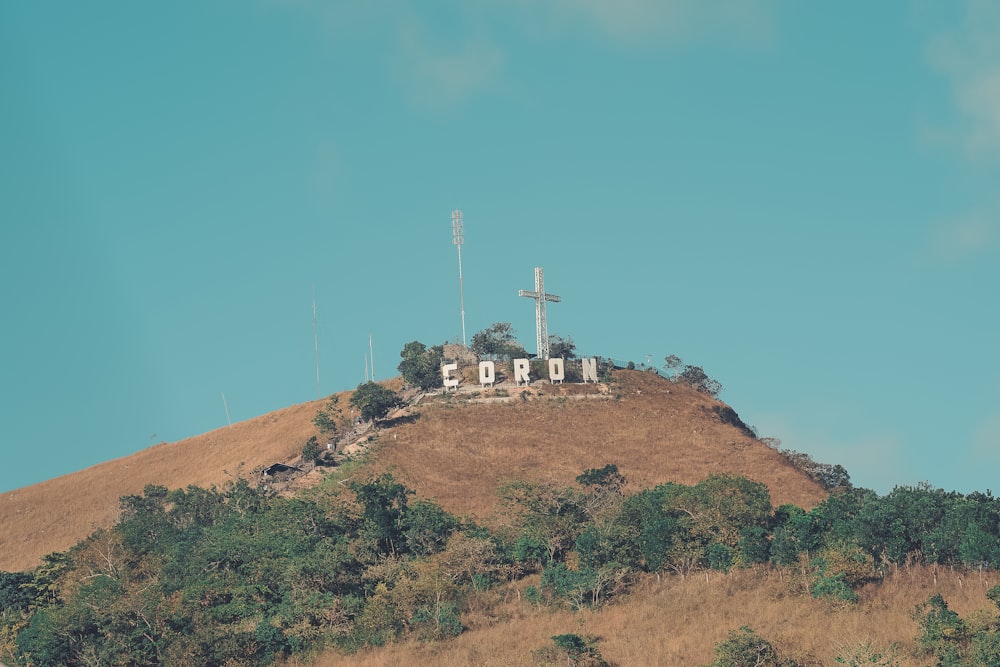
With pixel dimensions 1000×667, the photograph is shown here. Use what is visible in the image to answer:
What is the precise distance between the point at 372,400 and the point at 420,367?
1117cm

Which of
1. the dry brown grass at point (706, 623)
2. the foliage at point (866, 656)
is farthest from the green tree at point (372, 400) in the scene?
the foliage at point (866, 656)

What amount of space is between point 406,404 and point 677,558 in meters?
64.0

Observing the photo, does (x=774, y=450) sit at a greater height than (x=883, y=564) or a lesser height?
greater

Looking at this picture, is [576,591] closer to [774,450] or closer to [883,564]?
[883,564]

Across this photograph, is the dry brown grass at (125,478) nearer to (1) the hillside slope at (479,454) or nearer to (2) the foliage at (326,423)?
(1) the hillside slope at (479,454)

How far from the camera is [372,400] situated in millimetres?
143500

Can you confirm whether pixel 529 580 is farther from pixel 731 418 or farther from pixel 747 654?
pixel 731 418

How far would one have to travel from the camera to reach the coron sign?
15275 cm

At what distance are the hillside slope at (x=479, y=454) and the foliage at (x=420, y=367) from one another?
4467 millimetres

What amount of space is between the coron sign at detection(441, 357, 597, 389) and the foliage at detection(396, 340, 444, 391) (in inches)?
47.3

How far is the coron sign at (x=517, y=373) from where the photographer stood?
501ft

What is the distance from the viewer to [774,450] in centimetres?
14550

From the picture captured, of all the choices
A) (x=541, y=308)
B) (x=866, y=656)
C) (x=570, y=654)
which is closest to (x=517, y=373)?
(x=541, y=308)

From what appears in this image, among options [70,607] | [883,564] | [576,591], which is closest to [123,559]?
[70,607]
